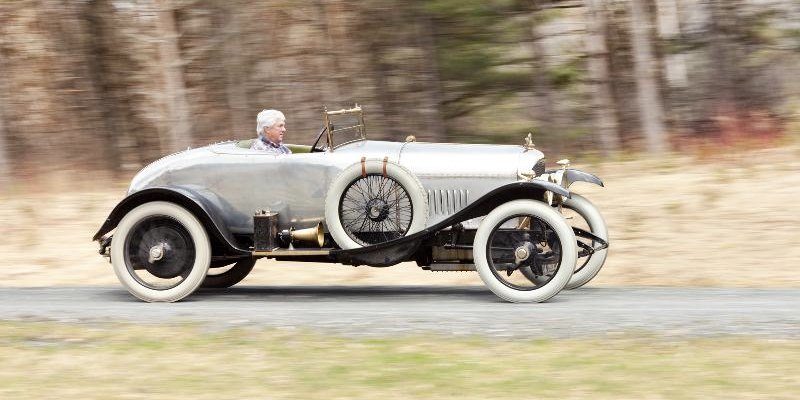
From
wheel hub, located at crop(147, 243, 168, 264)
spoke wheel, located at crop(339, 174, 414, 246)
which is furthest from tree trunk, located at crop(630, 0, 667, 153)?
wheel hub, located at crop(147, 243, 168, 264)

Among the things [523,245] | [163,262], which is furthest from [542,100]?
[163,262]

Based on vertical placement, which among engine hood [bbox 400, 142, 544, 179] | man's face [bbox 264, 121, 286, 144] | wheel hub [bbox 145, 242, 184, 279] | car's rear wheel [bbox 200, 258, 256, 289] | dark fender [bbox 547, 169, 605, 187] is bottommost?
car's rear wheel [bbox 200, 258, 256, 289]

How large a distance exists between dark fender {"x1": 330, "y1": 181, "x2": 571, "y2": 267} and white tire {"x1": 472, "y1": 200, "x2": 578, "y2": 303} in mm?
105

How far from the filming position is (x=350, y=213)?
866cm

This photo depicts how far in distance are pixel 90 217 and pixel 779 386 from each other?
9.35 m

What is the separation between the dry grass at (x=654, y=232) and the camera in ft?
34.4

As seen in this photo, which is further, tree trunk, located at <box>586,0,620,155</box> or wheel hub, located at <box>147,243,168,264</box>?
tree trunk, located at <box>586,0,620,155</box>

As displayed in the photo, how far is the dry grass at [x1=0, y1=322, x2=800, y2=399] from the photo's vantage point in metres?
5.98

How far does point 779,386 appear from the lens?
19.4ft

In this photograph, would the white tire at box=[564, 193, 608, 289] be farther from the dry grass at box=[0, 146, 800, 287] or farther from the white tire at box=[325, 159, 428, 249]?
the dry grass at box=[0, 146, 800, 287]

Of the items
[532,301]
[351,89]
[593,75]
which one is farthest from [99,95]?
[532,301]

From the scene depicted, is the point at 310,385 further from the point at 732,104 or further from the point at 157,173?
the point at 732,104

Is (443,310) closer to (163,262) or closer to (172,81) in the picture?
(163,262)

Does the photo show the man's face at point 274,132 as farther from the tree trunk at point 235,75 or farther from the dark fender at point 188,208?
the tree trunk at point 235,75
